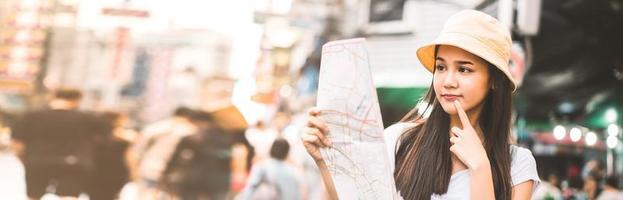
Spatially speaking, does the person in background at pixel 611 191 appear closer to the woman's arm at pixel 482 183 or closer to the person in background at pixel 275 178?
the person in background at pixel 275 178

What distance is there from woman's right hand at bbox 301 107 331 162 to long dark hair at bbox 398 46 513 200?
8.6 inches

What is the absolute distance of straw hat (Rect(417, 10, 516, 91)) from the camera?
1092 mm

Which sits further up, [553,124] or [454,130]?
[454,130]

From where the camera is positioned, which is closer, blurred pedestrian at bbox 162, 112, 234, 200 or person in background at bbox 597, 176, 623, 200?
blurred pedestrian at bbox 162, 112, 234, 200

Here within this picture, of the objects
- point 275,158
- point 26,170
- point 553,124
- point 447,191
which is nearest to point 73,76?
point 26,170

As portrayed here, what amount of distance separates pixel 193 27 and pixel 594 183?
101 inches

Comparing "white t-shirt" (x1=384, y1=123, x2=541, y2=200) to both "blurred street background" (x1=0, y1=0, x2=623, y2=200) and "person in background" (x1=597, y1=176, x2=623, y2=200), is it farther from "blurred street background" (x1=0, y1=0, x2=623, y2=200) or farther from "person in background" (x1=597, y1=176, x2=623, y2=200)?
"person in background" (x1=597, y1=176, x2=623, y2=200)

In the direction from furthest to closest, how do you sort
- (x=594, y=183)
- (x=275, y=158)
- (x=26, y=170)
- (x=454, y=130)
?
(x=594, y=183) → (x=275, y=158) → (x=26, y=170) → (x=454, y=130)

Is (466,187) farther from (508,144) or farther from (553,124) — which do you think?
(553,124)

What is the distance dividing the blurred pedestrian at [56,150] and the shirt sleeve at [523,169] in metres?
2.23

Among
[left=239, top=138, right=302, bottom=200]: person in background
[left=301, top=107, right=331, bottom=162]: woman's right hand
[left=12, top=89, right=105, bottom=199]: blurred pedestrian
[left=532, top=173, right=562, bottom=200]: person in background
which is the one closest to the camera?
[left=301, top=107, right=331, bottom=162]: woman's right hand

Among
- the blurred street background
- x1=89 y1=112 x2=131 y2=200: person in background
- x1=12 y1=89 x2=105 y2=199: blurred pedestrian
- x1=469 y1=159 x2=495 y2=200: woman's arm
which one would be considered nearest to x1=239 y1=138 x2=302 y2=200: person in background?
the blurred street background

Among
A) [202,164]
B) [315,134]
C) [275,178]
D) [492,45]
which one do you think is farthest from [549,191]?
[315,134]

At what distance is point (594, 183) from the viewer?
3797 mm
